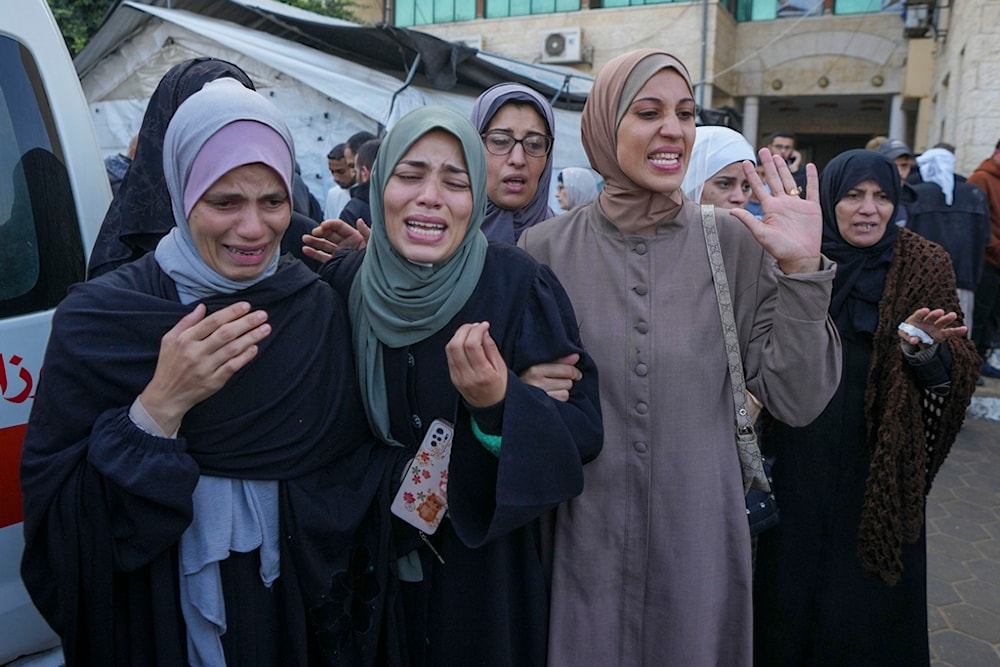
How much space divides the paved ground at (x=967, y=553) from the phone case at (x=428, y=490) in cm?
272

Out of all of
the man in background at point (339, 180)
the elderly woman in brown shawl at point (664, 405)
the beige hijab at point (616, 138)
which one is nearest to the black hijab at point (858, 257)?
the elderly woman in brown shawl at point (664, 405)

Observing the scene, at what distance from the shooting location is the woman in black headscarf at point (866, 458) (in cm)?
259

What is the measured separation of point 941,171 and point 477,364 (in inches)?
250

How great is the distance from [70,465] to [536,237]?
1243 millimetres

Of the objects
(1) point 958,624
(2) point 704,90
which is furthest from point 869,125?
(1) point 958,624

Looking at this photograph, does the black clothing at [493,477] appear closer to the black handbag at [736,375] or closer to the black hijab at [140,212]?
the black handbag at [736,375]

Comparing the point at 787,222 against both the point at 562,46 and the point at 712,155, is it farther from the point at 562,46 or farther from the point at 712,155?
the point at 562,46

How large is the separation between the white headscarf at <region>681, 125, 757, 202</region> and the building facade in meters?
10.6

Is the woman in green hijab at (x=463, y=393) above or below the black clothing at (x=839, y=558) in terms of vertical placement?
above

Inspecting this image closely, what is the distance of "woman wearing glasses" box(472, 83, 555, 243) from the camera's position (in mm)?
2709

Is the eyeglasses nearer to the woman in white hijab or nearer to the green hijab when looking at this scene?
the green hijab

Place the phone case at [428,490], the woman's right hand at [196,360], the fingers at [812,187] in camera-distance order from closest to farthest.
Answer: the woman's right hand at [196,360]
the phone case at [428,490]
the fingers at [812,187]

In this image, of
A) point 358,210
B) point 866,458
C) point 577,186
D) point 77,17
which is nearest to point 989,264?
point 577,186

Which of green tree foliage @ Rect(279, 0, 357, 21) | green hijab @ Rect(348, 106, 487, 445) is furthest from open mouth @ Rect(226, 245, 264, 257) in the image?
green tree foliage @ Rect(279, 0, 357, 21)
